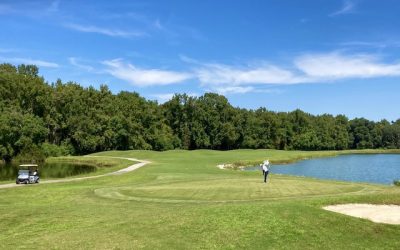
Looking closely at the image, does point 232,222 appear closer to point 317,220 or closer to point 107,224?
point 317,220

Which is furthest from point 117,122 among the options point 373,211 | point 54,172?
point 373,211

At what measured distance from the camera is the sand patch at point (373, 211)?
1914 centimetres

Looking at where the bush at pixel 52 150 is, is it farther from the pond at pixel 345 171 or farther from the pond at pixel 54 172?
the pond at pixel 345 171

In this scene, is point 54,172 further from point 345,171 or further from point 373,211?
point 373,211

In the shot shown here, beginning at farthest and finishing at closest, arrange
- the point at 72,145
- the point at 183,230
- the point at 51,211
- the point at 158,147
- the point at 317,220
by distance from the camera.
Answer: the point at 158,147 < the point at 72,145 < the point at 51,211 < the point at 317,220 < the point at 183,230

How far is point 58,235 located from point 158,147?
11362 centimetres

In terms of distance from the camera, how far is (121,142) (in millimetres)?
124125

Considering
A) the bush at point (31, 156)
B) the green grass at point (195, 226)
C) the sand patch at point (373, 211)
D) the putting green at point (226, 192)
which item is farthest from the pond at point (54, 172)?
the sand patch at point (373, 211)

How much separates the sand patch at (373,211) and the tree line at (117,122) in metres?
85.6

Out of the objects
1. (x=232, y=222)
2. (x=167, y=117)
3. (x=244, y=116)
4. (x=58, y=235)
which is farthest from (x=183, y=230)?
(x=244, y=116)

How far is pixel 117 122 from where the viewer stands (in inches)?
4729

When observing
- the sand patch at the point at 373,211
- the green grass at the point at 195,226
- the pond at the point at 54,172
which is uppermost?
the sand patch at the point at 373,211

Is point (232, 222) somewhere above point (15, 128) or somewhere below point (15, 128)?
below

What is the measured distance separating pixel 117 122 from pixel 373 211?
341 feet
